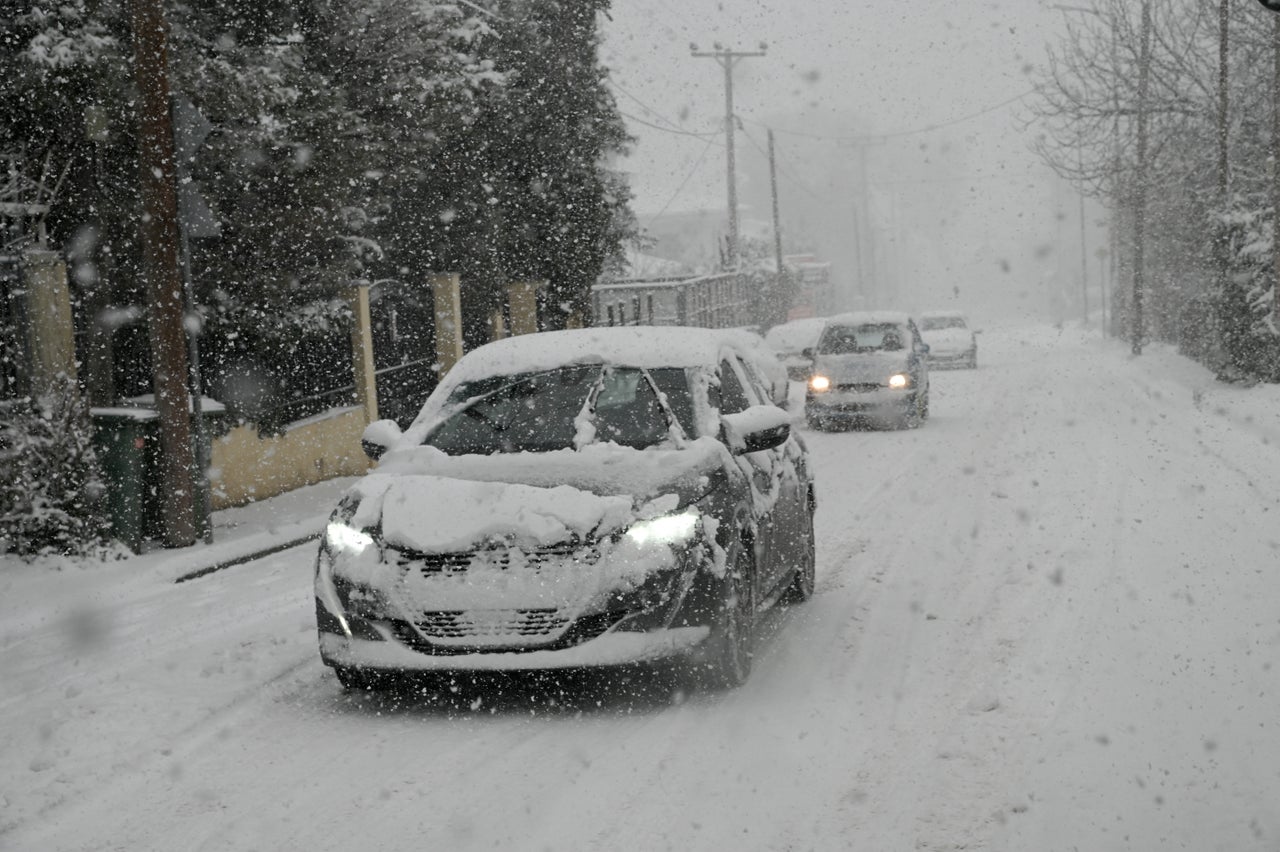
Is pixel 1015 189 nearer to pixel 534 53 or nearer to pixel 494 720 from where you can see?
pixel 534 53

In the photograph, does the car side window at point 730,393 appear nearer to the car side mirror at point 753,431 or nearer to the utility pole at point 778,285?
the car side mirror at point 753,431

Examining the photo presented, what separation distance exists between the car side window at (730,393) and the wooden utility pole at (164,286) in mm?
5228

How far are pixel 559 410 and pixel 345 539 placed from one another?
4.37 feet

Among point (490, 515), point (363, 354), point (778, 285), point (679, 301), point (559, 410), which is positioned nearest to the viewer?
point (490, 515)

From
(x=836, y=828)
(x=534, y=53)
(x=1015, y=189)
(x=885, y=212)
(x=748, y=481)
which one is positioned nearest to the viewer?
(x=836, y=828)

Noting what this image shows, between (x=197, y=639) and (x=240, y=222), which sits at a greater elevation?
(x=240, y=222)

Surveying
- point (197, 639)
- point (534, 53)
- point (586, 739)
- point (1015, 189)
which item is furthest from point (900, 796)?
point (1015, 189)

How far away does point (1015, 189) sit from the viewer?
175 metres

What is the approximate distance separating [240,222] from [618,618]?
9.09m

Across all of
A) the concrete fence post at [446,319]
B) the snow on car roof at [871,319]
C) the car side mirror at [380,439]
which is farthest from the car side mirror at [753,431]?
the snow on car roof at [871,319]

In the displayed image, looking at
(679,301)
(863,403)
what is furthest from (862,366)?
(679,301)

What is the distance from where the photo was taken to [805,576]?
838 cm

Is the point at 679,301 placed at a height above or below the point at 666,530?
above

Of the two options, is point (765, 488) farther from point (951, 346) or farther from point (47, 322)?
point (951, 346)
